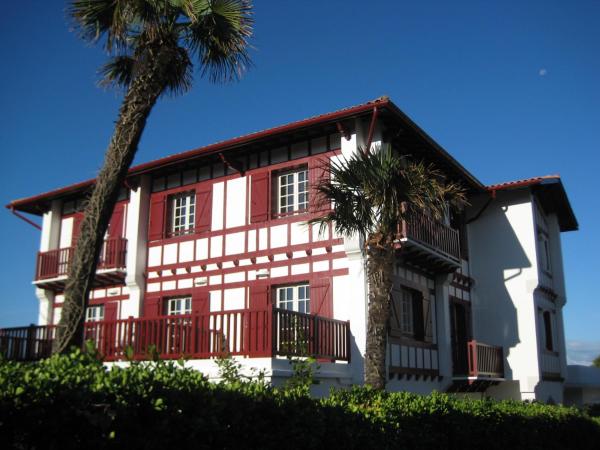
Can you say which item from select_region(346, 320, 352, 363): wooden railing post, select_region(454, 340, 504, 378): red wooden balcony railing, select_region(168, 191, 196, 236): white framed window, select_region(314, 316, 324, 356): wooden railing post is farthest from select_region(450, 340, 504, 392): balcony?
select_region(168, 191, 196, 236): white framed window

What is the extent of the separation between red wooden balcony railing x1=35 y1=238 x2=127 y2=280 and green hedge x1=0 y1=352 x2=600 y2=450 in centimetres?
1151

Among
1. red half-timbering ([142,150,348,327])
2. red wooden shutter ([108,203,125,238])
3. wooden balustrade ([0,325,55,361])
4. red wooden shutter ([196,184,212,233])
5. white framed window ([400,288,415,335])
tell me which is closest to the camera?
red half-timbering ([142,150,348,327])

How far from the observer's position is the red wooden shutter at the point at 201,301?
17.8 meters

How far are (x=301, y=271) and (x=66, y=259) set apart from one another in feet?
→ 27.1

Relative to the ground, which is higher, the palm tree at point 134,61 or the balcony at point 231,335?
the palm tree at point 134,61

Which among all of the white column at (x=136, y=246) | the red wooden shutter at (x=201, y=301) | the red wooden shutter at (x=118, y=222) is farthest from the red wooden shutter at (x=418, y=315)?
the red wooden shutter at (x=118, y=222)

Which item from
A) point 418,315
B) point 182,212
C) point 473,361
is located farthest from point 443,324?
point 182,212

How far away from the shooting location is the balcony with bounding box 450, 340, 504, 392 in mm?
17938

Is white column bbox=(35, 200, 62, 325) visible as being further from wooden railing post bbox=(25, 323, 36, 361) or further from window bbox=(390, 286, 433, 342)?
window bbox=(390, 286, 433, 342)

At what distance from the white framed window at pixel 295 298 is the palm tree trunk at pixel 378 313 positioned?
13.3 ft

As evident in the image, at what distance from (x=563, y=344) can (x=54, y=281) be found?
1721 centimetres

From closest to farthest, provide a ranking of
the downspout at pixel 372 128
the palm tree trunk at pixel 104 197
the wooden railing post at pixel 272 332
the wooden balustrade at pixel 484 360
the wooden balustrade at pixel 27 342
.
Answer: the palm tree trunk at pixel 104 197, the wooden railing post at pixel 272 332, the downspout at pixel 372 128, the wooden balustrade at pixel 27 342, the wooden balustrade at pixel 484 360

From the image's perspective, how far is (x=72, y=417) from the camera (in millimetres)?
4684

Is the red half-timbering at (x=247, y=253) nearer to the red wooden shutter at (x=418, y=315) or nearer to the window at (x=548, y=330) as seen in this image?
the red wooden shutter at (x=418, y=315)
